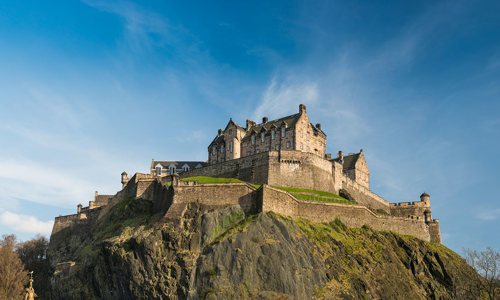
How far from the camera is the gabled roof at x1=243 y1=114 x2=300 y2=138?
71812mm

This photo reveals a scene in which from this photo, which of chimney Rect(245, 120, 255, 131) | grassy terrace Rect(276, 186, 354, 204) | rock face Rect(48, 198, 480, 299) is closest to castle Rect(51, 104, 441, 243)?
chimney Rect(245, 120, 255, 131)

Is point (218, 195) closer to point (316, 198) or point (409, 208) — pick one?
point (316, 198)

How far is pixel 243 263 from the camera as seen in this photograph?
1766 inches

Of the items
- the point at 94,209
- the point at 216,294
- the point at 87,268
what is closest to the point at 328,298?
the point at 216,294

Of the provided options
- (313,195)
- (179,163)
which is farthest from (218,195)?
(179,163)

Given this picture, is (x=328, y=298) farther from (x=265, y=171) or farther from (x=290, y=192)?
(x=265, y=171)

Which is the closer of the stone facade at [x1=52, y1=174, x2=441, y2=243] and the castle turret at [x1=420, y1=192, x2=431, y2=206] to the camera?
the stone facade at [x1=52, y1=174, x2=441, y2=243]

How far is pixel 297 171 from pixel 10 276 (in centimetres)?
3953

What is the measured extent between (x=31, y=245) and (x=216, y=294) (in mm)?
43381

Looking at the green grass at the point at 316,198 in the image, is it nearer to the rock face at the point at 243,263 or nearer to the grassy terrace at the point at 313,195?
the grassy terrace at the point at 313,195

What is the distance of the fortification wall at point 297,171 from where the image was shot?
207ft

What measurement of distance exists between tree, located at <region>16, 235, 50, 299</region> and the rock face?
32.6 ft

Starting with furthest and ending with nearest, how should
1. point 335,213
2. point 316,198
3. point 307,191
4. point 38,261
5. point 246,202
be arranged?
point 38,261
point 307,191
point 316,198
point 335,213
point 246,202

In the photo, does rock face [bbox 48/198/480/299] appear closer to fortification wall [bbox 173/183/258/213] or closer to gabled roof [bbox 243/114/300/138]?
fortification wall [bbox 173/183/258/213]
